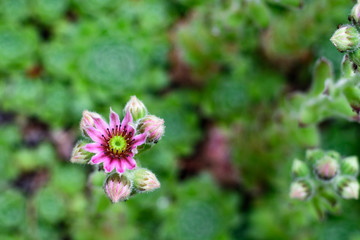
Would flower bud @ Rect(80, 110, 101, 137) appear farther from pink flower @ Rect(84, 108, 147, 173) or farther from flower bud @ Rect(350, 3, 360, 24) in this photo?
flower bud @ Rect(350, 3, 360, 24)

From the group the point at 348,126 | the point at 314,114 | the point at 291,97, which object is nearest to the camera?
the point at 314,114

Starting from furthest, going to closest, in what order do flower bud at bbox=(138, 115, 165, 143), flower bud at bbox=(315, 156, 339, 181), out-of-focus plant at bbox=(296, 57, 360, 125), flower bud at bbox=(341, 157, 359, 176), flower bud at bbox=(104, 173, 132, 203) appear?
flower bud at bbox=(341, 157, 359, 176)
flower bud at bbox=(315, 156, 339, 181)
out-of-focus plant at bbox=(296, 57, 360, 125)
flower bud at bbox=(138, 115, 165, 143)
flower bud at bbox=(104, 173, 132, 203)

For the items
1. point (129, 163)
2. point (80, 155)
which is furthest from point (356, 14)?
point (80, 155)

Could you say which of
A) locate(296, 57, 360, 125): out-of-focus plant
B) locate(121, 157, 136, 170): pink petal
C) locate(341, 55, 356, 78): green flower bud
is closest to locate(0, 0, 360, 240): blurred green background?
locate(296, 57, 360, 125): out-of-focus plant

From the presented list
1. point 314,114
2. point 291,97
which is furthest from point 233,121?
point 314,114

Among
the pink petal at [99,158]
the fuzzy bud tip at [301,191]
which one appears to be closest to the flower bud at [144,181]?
the pink petal at [99,158]

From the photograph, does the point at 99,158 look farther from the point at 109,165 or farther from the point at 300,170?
the point at 300,170

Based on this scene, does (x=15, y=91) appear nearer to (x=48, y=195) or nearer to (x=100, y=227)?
(x=48, y=195)
